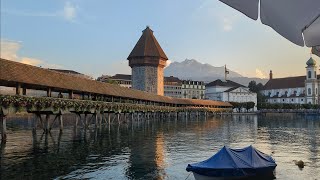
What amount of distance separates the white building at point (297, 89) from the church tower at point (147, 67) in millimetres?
72972

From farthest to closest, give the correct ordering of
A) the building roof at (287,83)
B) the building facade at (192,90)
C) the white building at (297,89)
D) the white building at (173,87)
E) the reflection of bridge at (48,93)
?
the building facade at (192,90) < the building roof at (287,83) < the white building at (173,87) < the white building at (297,89) < the reflection of bridge at (48,93)

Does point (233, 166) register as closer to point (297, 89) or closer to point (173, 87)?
point (173, 87)

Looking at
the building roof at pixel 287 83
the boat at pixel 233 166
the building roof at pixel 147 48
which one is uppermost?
the building roof at pixel 147 48

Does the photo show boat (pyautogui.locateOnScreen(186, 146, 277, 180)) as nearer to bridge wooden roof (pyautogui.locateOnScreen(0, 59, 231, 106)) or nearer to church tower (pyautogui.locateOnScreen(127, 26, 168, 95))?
bridge wooden roof (pyautogui.locateOnScreen(0, 59, 231, 106))

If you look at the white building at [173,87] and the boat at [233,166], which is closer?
the boat at [233,166]

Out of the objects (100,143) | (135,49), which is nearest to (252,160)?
(100,143)

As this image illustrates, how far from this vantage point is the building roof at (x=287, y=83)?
157750 mm

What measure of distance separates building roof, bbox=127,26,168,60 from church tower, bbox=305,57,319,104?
234 feet

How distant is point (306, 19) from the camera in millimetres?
3959

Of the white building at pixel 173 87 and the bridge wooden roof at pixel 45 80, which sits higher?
the white building at pixel 173 87

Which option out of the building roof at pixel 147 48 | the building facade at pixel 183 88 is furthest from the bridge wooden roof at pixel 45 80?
the building facade at pixel 183 88

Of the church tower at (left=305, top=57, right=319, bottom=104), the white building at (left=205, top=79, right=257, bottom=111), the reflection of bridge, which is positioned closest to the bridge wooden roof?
the reflection of bridge

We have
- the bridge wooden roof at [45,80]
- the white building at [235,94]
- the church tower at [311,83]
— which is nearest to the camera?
the bridge wooden roof at [45,80]

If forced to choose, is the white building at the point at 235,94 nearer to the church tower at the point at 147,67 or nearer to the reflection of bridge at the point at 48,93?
the church tower at the point at 147,67
